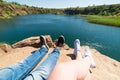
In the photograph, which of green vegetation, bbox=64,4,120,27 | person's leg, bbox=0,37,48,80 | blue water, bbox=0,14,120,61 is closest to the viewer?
person's leg, bbox=0,37,48,80

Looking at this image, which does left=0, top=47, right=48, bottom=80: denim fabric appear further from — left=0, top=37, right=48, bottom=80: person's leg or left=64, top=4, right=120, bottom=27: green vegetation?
left=64, top=4, right=120, bottom=27: green vegetation

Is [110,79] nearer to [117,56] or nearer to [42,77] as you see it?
[42,77]

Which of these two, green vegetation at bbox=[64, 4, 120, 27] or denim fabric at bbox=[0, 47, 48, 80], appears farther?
green vegetation at bbox=[64, 4, 120, 27]

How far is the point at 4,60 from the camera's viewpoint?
30.3ft

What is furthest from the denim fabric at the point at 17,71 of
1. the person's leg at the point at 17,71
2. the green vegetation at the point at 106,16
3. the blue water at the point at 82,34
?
the green vegetation at the point at 106,16

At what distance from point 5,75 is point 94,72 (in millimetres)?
5130

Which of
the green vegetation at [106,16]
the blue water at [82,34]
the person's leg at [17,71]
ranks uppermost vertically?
the person's leg at [17,71]

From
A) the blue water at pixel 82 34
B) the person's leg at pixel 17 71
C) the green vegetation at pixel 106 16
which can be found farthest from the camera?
the green vegetation at pixel 106 16

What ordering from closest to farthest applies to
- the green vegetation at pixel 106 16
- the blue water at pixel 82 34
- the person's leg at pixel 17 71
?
the person's leg at pixel 17 71 < the blue water at pixel 82 34 < the green vegetation at pixel 106 16

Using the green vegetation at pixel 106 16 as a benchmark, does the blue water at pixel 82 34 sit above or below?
above

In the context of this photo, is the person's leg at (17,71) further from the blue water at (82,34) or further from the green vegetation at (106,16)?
the green vegetation at (106,16)

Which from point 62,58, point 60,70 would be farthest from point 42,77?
point 62,58

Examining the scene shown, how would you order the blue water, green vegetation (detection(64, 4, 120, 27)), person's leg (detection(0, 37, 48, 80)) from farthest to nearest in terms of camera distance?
green vegetation (detection(64, 4, 120, 27)) → the blue water → person's leg (detection(0, 37, 48, 80))

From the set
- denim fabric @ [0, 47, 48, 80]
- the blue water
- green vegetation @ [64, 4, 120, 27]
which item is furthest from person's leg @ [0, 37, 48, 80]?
green vegetation @ [64, 4, 120, 27]
